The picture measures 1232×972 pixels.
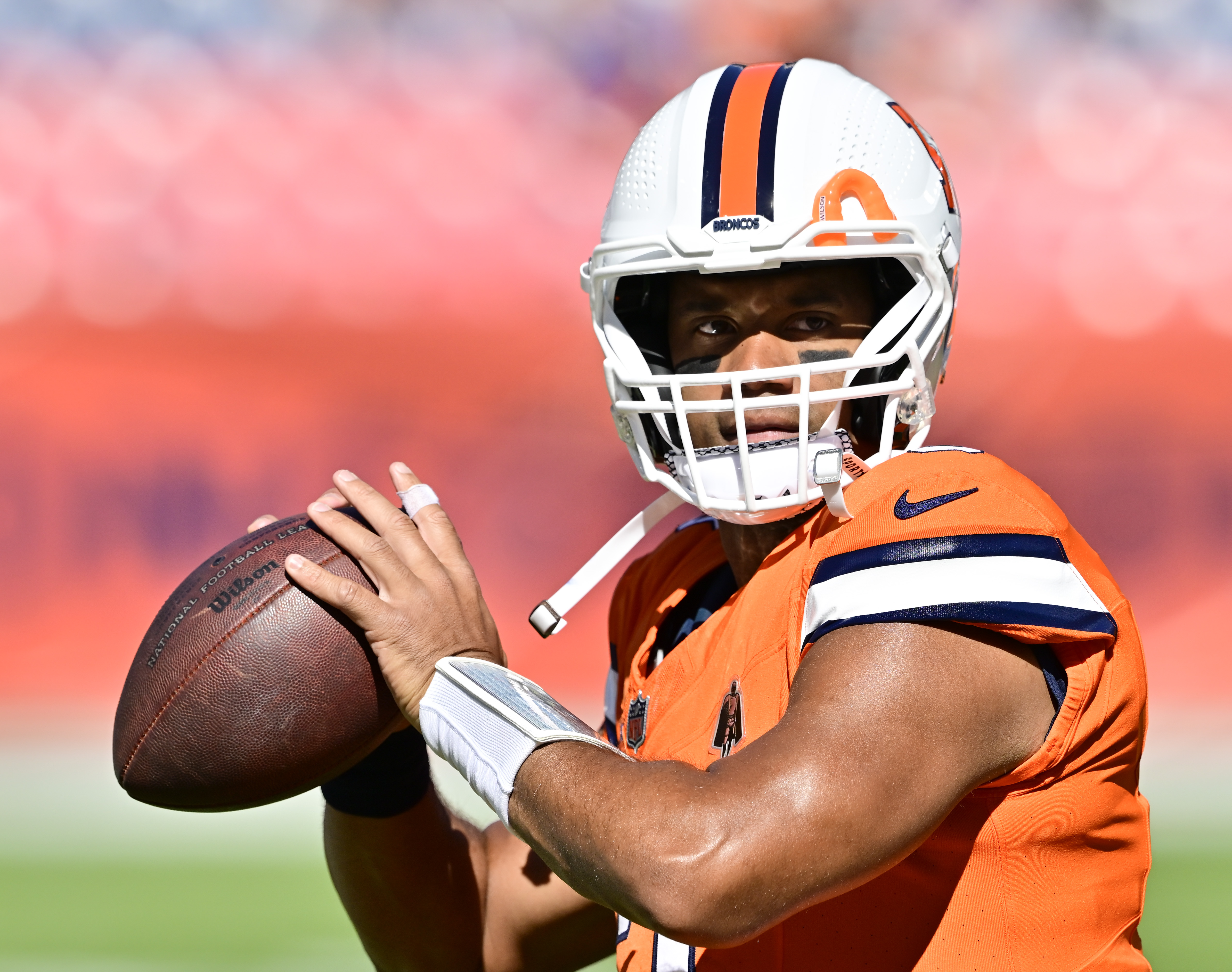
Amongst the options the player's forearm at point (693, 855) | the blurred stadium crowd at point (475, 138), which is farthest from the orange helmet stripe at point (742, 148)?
the blurred stadium crowd at point (475, 138)

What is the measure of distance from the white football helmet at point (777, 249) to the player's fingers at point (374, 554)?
0.27 meters

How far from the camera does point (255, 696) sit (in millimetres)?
1607

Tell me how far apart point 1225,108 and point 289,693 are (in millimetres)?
5795

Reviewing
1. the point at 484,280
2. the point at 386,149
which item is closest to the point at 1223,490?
the point at 484,280

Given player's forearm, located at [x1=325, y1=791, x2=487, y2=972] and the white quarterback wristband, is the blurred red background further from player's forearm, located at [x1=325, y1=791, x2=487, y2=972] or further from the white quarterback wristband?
the white quarterback wristband

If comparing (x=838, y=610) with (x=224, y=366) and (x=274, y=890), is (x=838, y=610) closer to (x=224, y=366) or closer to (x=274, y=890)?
(x=274, y=890)

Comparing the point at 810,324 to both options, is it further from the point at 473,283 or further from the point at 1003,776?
the point at 473,283

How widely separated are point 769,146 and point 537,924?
1.30 metres

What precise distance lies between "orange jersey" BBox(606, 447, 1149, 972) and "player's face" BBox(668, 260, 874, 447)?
0.16 m

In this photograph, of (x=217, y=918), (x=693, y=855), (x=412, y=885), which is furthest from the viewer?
(x=217, y=918)

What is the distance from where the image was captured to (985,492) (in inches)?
54.0

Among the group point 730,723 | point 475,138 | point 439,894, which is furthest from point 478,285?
point 730,723

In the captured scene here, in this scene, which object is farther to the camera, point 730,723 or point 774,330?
point 774,330

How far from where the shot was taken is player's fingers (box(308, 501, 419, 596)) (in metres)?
1.51
